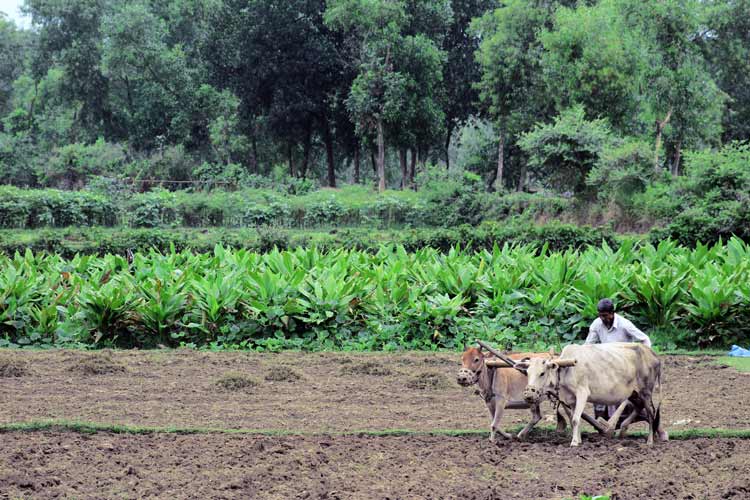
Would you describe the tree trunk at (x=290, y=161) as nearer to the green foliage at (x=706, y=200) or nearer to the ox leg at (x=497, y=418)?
the green foliage at (x=706, y=200)

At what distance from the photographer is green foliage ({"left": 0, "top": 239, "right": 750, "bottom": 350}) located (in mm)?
11281

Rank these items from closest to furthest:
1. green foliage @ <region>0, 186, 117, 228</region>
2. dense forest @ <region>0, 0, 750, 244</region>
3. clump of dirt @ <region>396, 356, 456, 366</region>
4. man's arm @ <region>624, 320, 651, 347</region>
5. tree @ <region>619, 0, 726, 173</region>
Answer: man's arm @ <region>624, 320, 651, 347</region>
clump of dirt @ <region>396, 356, 456, 366</region>
green foliage @ <region>0, 186, 117, 228</region>
dense forest @ <region>0, 0, 750, 244</region>
tree @ <region>619, 0, 726, 173</region>

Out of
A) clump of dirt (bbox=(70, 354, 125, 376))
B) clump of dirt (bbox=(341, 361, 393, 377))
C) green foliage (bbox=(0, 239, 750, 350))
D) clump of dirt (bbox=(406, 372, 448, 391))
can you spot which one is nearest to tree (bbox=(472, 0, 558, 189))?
green foliage (bbox=(0, 239, 750, 350))

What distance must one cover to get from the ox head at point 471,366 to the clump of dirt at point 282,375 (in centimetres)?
331

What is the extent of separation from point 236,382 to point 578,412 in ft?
12.7

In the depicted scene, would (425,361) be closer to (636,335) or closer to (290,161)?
(636,335)

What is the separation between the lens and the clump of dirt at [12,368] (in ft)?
31.8

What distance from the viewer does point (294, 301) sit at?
37.4 ft

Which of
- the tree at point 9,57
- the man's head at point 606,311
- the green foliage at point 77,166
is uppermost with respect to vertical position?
the tree at point 9,57

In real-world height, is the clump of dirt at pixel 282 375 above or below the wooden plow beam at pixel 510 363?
below

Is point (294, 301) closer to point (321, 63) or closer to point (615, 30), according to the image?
point (615, 30)

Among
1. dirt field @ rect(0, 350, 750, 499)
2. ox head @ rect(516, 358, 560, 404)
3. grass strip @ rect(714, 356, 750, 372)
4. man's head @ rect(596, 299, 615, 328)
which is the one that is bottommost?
dirt field @ rect(0, 350, 750, 499)

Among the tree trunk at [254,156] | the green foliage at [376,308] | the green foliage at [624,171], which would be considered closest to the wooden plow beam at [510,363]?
the green foliage at [376,308]

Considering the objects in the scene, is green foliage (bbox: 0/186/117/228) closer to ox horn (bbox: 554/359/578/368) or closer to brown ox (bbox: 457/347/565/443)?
brown ox (bbox: 457/347/565/443)
